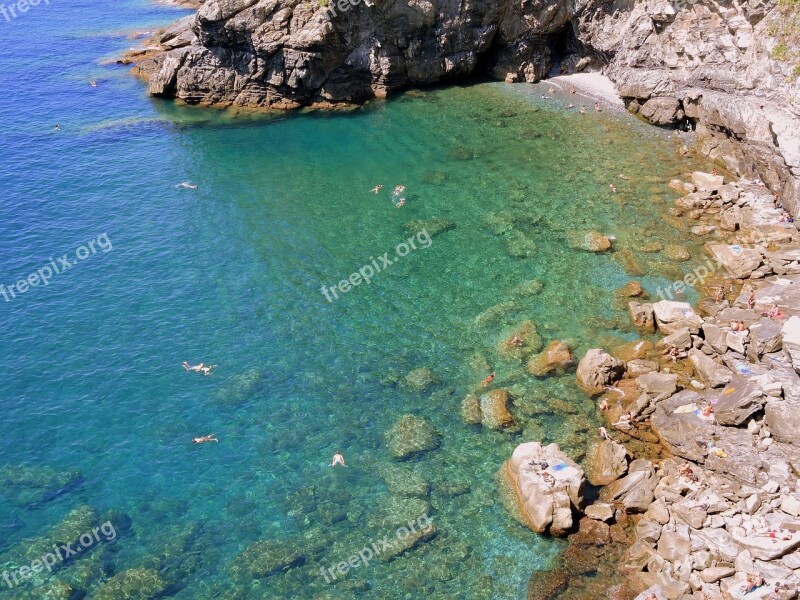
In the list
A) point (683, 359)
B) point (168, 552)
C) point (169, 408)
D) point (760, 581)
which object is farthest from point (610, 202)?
point (168, 552)

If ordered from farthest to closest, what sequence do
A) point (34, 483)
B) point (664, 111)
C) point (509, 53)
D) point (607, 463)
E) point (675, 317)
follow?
point (509, 53) → point (664, 111) → point (675, 317) → point (34, 483) → point (607, 463)

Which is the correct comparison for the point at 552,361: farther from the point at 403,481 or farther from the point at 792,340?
the point at 792,340

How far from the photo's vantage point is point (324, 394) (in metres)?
31.0

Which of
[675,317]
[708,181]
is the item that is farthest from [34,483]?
[708,181]

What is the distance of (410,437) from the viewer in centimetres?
2822

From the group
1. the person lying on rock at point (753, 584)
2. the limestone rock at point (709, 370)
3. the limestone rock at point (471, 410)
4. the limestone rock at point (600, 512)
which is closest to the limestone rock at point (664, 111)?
the limestone rock at point (709, 370)

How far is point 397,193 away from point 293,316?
16109 mm

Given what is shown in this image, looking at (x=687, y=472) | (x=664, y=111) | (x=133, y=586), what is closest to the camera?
(x=133, y=586)

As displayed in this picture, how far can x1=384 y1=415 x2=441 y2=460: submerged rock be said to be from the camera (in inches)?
1090

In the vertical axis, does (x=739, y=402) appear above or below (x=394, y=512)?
above

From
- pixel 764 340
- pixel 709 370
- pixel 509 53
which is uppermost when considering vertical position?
pixel 509 53

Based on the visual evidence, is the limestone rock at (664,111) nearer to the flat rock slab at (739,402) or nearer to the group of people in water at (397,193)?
the group of people in water at (397,193)

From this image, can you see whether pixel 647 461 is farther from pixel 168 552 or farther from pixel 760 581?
pixel 168 552

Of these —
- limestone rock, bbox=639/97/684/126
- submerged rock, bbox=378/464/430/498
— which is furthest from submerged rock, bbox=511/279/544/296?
limestone rock, bbox=639/97/684/126
